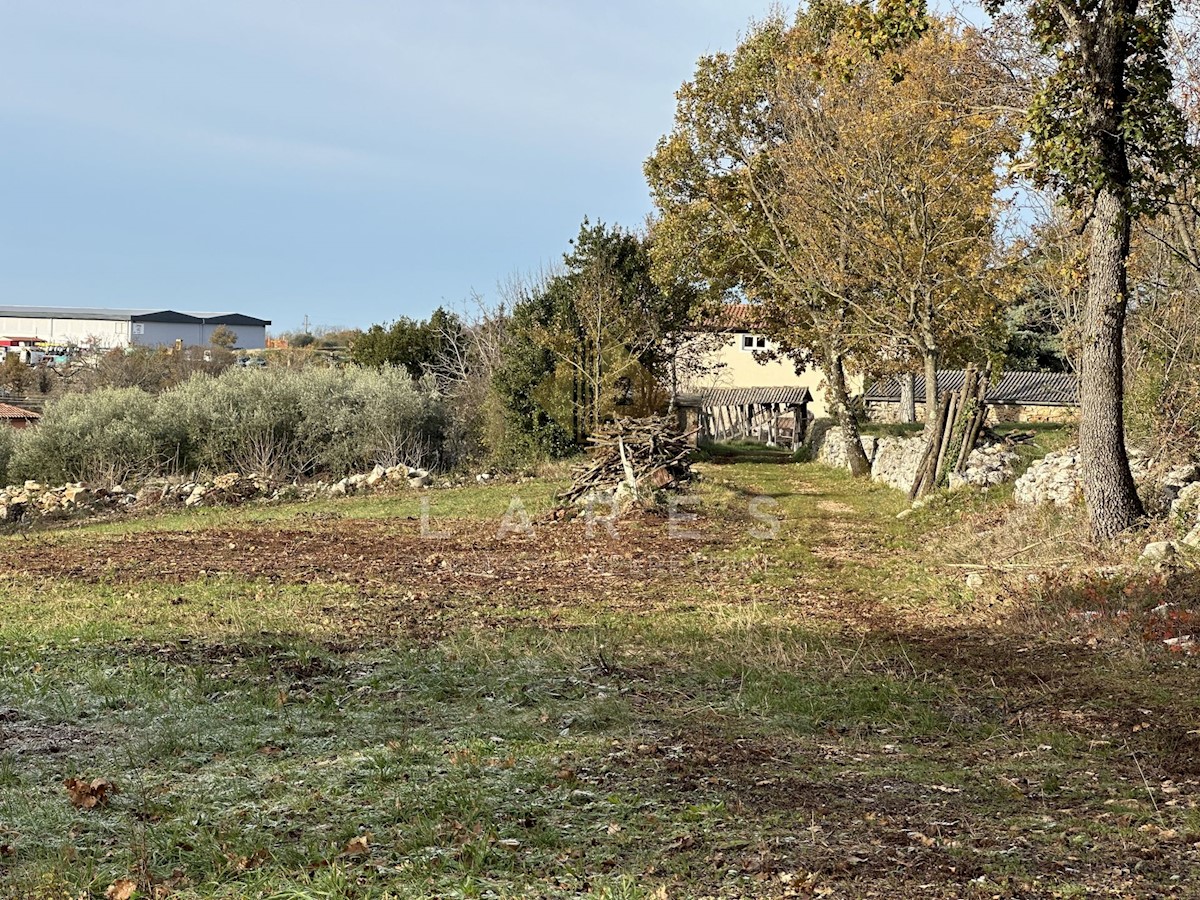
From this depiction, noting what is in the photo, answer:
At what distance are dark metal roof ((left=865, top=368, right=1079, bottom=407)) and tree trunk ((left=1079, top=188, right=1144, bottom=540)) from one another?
35.8 m

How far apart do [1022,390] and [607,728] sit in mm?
47337

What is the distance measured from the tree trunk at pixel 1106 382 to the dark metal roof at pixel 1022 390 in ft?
118

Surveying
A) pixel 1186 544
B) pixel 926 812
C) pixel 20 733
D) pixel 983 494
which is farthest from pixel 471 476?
pixel 926 812

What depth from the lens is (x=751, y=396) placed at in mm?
57188

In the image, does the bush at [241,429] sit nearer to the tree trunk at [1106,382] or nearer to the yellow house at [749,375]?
the tree trunk at [1106,382]

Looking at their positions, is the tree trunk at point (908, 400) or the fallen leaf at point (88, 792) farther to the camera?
the tree trunk at point (908, 400)

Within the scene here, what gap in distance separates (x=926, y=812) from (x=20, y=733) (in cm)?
506

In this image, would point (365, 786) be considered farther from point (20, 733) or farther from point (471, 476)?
point (471, 476)

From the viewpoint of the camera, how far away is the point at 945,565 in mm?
12445

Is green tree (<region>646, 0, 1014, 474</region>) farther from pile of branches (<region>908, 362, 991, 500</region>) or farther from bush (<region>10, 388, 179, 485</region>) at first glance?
bush (<region>10, 388, 179, 485</region>)

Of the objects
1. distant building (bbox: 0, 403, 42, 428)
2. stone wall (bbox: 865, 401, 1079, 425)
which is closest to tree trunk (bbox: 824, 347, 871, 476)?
stone wall (bbox: 865, 401, 1079, 425)

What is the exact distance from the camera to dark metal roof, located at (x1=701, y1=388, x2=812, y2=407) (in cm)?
5544

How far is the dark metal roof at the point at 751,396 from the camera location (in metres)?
55.4

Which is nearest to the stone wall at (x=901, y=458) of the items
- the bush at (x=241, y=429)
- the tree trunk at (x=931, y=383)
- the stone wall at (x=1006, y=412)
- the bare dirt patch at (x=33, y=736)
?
the tree trunk at (x=931, y=383)
